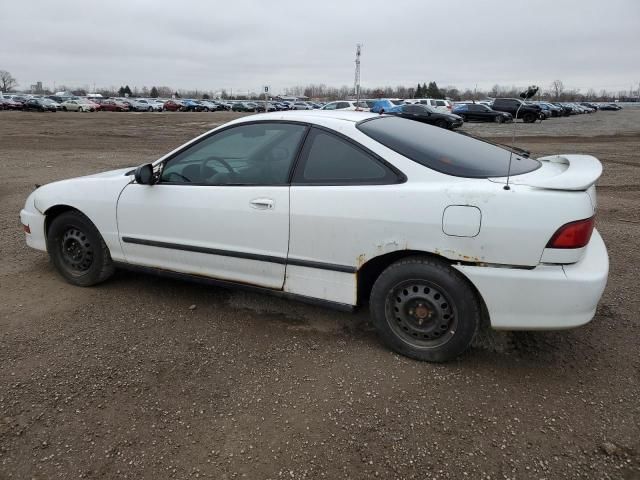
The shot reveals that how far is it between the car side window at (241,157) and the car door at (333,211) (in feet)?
0.49

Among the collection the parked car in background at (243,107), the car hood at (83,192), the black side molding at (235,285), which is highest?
the parked car in background at (243,107)

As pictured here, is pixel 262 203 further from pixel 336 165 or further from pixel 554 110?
pixel 554 110

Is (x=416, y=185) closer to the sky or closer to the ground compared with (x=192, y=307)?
closer to the sky

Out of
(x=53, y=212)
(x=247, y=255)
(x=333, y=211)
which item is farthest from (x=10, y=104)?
(x=333, y=211)

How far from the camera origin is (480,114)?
34.2 metres

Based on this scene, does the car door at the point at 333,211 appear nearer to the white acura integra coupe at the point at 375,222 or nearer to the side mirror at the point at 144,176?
the white acura integra coupe at the point at 375,222

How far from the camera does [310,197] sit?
310cm

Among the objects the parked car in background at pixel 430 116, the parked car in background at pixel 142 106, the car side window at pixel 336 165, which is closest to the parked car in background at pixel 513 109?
the parked car in background at pixel 430 116

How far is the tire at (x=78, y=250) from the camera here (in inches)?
158

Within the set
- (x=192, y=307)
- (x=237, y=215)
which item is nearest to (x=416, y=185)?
(x=237, y=215)

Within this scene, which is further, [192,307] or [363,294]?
[192,307]

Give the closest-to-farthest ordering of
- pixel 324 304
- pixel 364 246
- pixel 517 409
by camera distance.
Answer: pixel 517 409, pixel 364 246, pixel 324 304

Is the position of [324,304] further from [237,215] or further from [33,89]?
[33,89]

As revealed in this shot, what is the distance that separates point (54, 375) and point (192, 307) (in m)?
1.10
